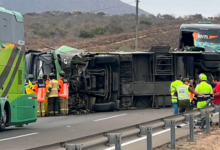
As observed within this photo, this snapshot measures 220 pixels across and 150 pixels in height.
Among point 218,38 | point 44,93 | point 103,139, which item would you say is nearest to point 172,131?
point 103,139

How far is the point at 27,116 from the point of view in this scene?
16.6 m

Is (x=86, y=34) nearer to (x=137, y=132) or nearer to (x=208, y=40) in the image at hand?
(x=208, y=40)

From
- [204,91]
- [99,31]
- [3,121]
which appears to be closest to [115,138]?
[204,91]

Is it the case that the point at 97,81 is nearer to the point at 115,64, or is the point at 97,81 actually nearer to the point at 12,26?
the point at 115,64

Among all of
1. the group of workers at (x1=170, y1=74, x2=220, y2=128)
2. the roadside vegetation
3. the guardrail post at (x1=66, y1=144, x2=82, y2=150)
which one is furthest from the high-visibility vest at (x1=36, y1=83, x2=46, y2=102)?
the roadside vegetation

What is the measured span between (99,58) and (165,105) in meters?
3.45

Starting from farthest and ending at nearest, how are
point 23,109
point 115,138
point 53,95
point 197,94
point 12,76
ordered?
point 53,95, point 23,109, point 12,76, point 197,94, point 115,138

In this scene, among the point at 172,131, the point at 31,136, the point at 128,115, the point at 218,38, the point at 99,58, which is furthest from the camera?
the point at 218,38

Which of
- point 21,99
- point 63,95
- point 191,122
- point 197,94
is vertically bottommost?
point 191,122

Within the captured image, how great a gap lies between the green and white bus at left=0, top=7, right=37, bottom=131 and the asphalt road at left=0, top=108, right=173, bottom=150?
0.45 meters

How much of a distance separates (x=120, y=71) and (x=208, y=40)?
638 centimetres

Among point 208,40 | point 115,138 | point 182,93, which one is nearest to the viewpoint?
point 115,138

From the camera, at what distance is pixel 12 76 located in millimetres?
16031

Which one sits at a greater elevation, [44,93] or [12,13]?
[12,13]
